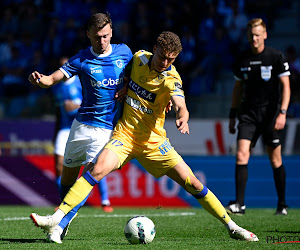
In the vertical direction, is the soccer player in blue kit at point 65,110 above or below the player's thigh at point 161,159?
below

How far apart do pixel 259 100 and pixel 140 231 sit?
140 inches

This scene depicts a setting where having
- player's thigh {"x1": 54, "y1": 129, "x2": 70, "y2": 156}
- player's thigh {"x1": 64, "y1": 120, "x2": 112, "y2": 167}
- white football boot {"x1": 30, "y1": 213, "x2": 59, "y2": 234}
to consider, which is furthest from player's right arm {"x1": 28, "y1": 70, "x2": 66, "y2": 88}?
player's thigh {"x1": 54, "y1": 129, "x2": 70, "y2": 156}

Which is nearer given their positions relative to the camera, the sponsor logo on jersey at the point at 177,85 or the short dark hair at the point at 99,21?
the sponsor logo on jersey at the point at 177,85

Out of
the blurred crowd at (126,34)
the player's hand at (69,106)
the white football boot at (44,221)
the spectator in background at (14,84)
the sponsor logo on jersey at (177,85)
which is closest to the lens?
the white football boot at (44,221)

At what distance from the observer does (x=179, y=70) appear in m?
14.3

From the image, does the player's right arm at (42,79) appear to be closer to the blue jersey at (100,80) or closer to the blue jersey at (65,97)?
the blue jersey at (100,80)

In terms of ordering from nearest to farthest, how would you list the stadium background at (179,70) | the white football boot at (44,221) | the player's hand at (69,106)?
the white football boot at (44,221) → the player's hand at (69,106) → the stadium background at (179,70)

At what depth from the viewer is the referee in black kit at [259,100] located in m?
8.20

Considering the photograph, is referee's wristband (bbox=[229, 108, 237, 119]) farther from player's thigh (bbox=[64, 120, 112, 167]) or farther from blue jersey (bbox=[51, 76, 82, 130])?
player's thigh (bbox=[64, 120, 112, 167])

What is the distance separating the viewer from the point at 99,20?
19.5ft

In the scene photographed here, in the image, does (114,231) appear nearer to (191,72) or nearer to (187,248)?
(187,248)

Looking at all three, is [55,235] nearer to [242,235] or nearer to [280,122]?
[242,235]

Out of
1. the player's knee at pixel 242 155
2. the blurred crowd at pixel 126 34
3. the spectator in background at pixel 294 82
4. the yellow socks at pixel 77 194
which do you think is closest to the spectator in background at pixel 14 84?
the blurred crowd at pixel 126 34

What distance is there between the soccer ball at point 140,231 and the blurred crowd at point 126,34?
8.15m
